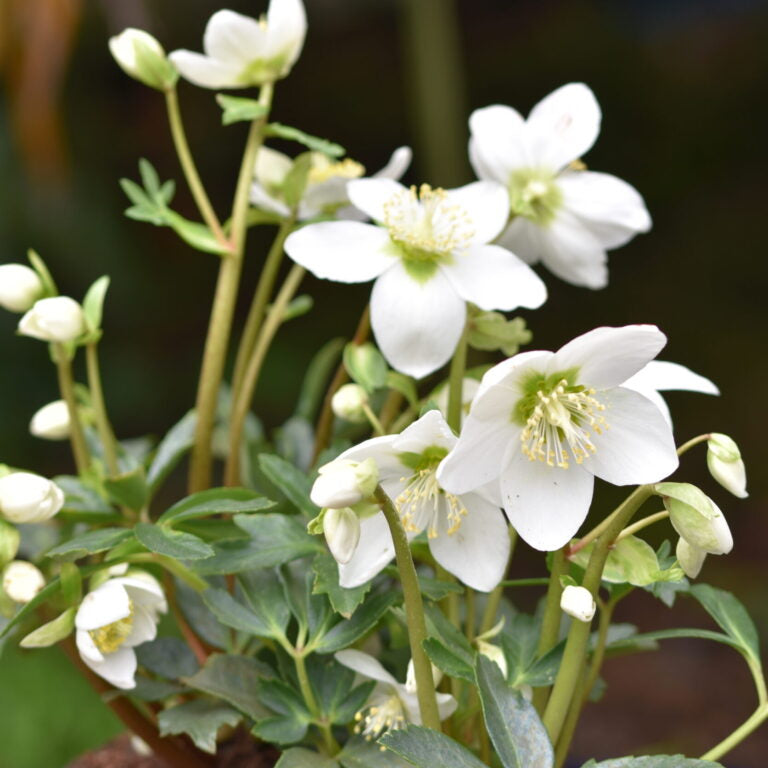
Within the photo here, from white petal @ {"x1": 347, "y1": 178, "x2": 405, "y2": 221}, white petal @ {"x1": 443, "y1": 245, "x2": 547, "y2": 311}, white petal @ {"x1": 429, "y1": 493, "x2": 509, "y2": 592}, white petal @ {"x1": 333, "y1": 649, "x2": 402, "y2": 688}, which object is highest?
white petal @ {"x1": 347, "y1": 178, "x2": 405, "y2": 221}

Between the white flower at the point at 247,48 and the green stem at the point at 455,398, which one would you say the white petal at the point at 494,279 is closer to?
the green stem at the point at 455,398

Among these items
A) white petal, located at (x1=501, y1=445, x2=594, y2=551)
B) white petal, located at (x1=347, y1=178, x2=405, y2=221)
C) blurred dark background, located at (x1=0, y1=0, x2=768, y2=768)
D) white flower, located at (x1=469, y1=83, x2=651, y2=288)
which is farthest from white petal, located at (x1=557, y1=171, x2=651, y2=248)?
blurred dark background, located at (x1=0, y1=0, x2=768, y2=768)

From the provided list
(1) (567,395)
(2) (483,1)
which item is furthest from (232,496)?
(2) (483,1)

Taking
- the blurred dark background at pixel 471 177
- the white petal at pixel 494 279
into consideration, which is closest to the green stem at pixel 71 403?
the white petal at pixel 494 279

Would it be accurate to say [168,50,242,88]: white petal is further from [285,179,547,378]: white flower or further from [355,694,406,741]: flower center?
[355,694,406,741]: flower center

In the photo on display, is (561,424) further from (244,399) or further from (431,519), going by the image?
(244,399)

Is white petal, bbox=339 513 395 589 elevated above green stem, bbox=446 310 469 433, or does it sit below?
below

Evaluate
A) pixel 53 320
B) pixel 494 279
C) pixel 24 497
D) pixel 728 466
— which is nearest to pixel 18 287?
pixel 53 320
